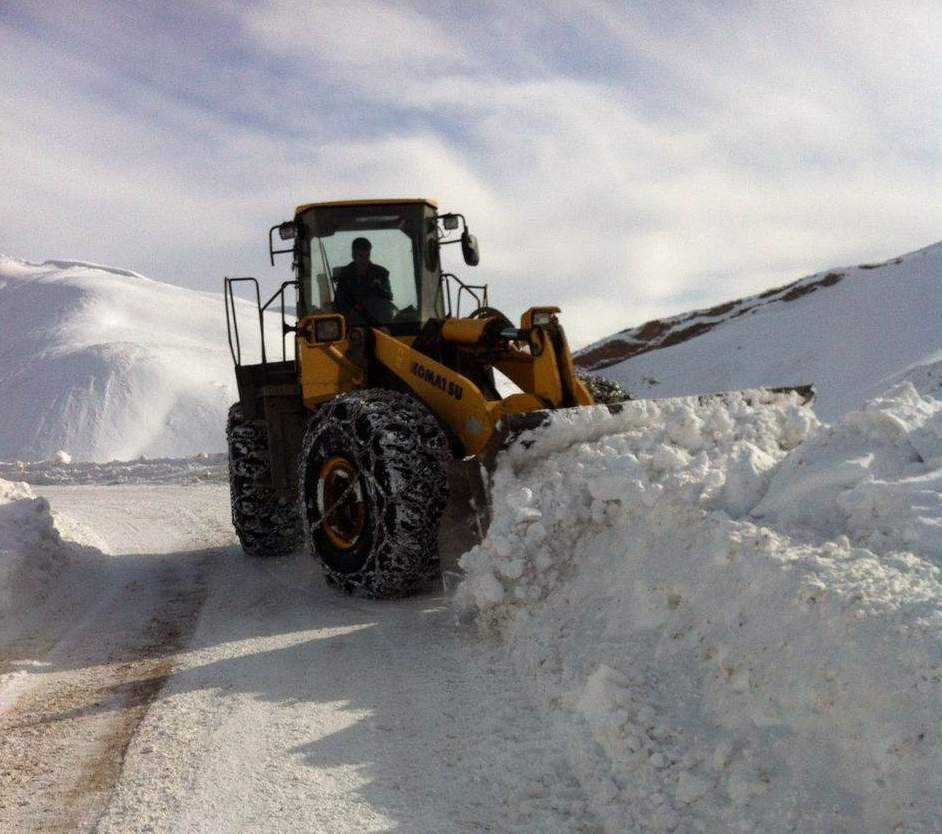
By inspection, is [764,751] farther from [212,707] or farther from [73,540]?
[73,540]

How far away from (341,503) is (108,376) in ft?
91.2

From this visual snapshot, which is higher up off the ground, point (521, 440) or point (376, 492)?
point (521, 440)

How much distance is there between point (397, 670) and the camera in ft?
14.3

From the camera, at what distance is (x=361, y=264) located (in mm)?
7059

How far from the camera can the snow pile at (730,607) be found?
2707 mm

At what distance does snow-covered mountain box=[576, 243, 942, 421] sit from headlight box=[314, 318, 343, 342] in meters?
12.0

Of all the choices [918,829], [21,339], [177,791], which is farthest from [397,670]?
[21,339]

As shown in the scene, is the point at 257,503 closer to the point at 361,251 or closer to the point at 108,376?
the point at 361,251

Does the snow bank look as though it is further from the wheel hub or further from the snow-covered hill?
the snow-covered hill

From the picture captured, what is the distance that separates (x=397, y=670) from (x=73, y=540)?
4739 mm

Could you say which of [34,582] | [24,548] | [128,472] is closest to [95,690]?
[34,582]

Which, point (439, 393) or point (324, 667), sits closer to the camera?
point (324, 667)

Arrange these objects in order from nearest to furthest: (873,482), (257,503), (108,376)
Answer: (873,482) → (257,503) → (108,376)

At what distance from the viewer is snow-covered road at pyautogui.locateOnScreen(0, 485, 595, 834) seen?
3055 mm
